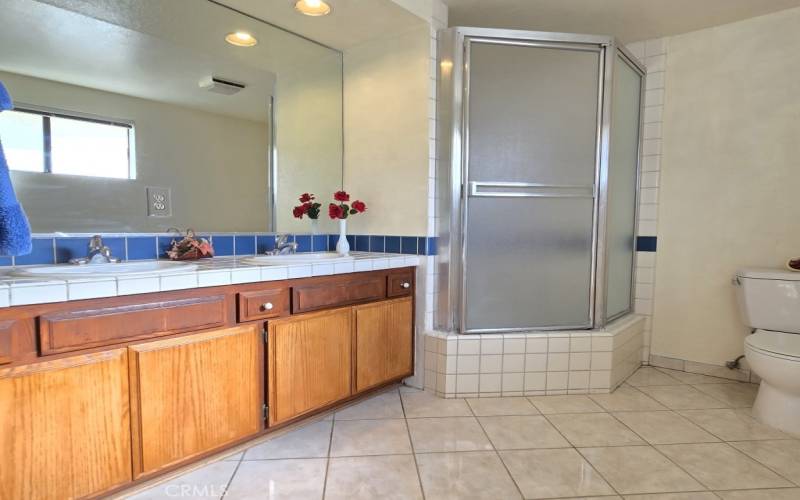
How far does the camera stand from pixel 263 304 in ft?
5.51

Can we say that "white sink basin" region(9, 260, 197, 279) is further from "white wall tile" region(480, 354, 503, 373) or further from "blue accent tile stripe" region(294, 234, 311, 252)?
"white wall tile" region(480, 354, 503, 373)

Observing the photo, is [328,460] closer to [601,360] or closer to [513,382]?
[513,382]

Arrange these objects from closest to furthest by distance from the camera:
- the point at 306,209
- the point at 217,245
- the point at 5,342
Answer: the point at 5,342
the point at 217,245
the point at 306,209

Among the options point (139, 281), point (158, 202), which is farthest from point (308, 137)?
point (139, 281)

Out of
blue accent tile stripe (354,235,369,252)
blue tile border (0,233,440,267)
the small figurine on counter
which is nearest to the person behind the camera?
blue tile border (0,233,440,267)

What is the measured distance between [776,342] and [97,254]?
118 inches

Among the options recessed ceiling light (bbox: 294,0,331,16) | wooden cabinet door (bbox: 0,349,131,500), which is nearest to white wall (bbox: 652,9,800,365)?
recessed ceiling light (bbox: 294,0,331,16)

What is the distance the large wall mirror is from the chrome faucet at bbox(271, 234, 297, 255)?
10cm

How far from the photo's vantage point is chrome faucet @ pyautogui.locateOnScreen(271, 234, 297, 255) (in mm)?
2295

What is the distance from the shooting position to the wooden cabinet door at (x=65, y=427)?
1.13m

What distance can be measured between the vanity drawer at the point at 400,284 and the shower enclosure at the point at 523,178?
0.57ft

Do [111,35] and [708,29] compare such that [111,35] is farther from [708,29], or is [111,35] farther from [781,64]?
[781,64]

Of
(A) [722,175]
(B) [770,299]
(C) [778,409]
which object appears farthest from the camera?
(A) [722,175]

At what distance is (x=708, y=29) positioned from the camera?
8.34ft
